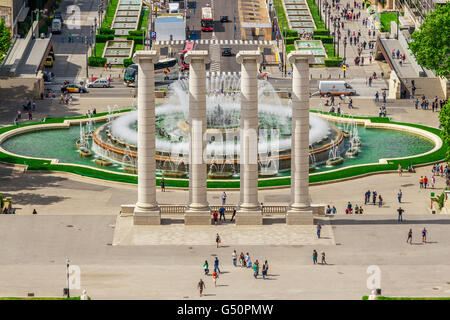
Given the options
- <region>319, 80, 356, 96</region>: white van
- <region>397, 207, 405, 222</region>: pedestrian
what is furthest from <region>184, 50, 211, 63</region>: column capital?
<region>319, 80, 356, 96</region>: white van

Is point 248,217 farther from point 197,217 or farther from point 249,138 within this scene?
point 249,138

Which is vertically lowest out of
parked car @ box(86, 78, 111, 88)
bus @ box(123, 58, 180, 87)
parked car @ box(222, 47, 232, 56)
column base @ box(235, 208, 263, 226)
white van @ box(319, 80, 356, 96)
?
column base @ box(235, 208, 263, 226)

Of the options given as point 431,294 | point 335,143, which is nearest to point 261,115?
point 335,143

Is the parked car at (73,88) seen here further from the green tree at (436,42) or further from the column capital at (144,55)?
the column capital at (144,55)

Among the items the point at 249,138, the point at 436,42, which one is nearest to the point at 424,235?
the point at 249,138

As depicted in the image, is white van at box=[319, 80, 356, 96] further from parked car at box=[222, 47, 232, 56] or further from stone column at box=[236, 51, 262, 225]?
stone column at box=[236, 51, 262, 225]

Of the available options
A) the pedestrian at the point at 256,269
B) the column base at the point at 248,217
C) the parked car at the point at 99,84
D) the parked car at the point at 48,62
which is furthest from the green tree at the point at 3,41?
the pedestrian at the point at 256,269
